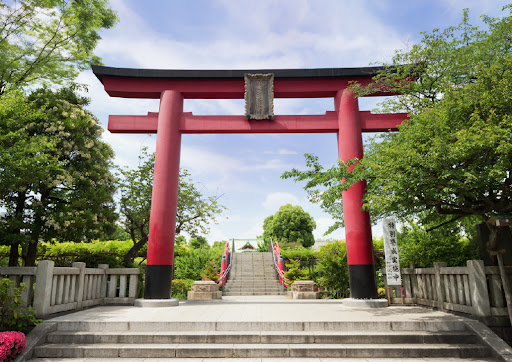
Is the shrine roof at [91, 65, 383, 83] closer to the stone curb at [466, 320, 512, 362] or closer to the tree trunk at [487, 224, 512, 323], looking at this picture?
the tree trunk at [487, 224, 512, 323]

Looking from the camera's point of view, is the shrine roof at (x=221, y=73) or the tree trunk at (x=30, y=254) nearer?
the tree trunk at (x=30, y=254)

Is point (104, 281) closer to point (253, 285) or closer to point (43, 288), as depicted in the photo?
point (43, 288)

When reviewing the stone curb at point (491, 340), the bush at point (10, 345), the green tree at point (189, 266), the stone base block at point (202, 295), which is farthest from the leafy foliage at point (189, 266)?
the stone curb at point (491, 340)

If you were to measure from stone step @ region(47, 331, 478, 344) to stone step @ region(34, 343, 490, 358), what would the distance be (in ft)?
0.50

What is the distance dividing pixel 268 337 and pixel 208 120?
676 centimetres

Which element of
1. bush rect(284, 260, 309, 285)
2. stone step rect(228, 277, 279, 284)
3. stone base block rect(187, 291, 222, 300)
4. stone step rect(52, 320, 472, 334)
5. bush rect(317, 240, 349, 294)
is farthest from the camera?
stone step rect(228, 277, 279, 284)

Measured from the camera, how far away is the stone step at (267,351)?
5.40 metres

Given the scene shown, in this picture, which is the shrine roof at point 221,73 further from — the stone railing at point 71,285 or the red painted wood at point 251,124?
the stone railing at point 71,285

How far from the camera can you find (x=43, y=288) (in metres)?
6.57

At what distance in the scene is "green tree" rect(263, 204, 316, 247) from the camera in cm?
4016

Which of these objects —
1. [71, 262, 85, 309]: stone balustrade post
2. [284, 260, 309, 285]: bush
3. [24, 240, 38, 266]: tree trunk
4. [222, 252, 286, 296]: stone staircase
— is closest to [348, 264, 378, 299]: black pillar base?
[284, 260, 309, 285]: bush

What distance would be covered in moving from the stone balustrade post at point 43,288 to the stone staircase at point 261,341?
0.61m

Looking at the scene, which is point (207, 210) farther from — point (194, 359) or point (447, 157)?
point (447, 157)

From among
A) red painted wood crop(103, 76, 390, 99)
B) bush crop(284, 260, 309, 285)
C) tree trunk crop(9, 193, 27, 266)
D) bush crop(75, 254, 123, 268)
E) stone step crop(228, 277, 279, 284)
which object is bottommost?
stone step crop(228, 277, 279, 284)
